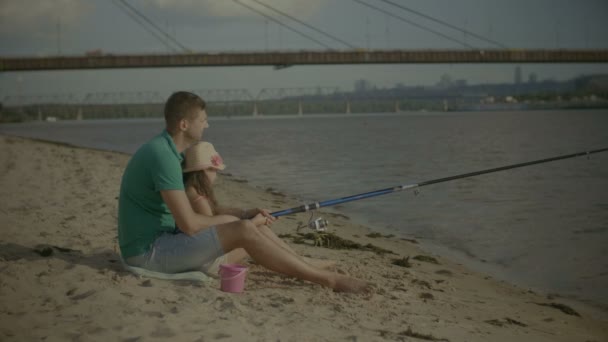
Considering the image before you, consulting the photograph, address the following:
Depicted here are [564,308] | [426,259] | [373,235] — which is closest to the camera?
[564,308]

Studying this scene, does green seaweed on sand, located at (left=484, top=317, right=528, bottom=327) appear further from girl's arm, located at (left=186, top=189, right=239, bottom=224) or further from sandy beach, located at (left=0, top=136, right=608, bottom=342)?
girl's arm, located at (left=186, top=189, right=239, bottom=224)

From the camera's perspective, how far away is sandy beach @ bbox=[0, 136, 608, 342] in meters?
2.91

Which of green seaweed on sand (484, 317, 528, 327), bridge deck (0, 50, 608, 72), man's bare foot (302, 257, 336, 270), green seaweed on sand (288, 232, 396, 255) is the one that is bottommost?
green seaweed on sand (484, 317, 528, 327)

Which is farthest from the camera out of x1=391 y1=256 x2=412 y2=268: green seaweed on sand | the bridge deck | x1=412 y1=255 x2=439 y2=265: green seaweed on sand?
the bridge deck

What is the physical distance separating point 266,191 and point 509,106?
109 m

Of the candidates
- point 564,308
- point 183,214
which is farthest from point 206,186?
point 564,308

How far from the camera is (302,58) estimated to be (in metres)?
53.3

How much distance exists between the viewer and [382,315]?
3258mm

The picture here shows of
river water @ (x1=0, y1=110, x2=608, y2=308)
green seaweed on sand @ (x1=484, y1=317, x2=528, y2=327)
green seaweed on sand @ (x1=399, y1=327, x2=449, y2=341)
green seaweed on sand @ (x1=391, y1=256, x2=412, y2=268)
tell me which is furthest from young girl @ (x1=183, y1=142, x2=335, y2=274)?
river water @ (x1=0, y1=110, x2=608, y2=308)

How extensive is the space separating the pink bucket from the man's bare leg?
98 mm

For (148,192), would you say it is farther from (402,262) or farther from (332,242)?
(332,242)

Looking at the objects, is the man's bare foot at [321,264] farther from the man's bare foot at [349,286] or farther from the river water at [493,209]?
the river water at [493,209]

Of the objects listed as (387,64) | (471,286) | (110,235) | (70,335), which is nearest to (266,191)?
(110,235)

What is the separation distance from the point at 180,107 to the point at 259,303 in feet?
3.33
